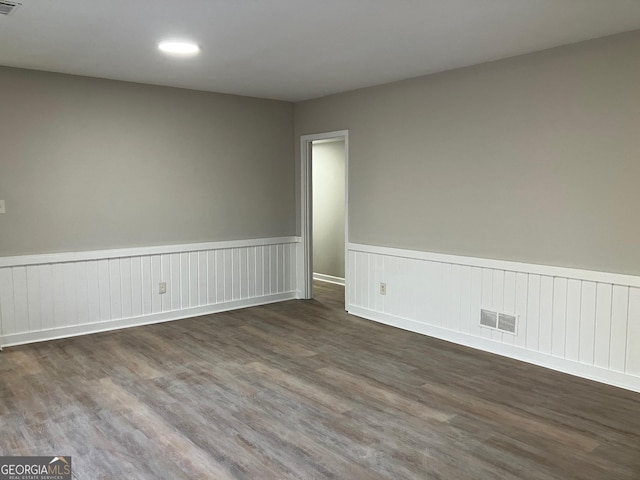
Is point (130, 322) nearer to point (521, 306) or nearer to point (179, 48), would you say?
point (179, 48)

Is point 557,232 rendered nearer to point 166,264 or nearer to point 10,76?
point 166,264

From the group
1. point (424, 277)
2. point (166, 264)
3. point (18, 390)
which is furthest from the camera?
point (166, 264)

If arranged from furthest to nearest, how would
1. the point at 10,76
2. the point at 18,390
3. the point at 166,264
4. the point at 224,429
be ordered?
the point at 166,264 < the point at 10,76 < the point at 18,390 < the point at 224,429

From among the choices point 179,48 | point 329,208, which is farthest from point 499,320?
point 329,208

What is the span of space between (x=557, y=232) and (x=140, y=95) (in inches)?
147

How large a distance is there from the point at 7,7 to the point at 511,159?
334cm

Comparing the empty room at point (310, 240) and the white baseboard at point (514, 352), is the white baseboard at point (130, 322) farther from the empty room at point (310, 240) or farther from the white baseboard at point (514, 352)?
the white baseboard at point (514, 352)

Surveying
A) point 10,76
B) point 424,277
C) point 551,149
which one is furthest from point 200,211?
point 551,149

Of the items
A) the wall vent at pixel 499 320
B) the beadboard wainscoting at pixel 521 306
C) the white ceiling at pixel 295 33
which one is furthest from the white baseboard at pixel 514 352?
the white ceiling at pixel 295 33

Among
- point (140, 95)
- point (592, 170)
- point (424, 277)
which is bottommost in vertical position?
point (424, 277)

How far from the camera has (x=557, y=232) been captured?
3.68 meters

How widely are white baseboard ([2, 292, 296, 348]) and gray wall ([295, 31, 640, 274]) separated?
1374 millimetres

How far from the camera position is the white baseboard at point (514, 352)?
11.2 feet

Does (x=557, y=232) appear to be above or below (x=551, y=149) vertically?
below
